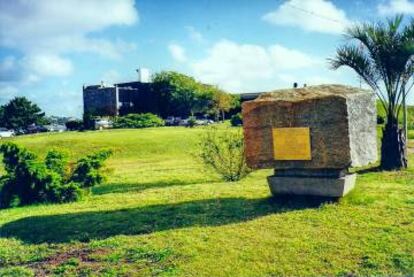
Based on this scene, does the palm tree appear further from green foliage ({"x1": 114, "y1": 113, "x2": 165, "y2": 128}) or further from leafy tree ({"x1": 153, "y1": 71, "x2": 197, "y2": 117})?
leafy tree ({"x1": 153, "y1": 71, "x2": 197, "y2": 117})

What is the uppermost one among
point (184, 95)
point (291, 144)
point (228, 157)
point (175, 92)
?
point (175, 92)

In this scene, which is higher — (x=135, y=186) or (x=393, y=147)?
(x=393, y=147)

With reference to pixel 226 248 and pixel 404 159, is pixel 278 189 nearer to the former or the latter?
pixel 226 248

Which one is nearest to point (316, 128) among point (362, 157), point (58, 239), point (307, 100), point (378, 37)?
point (307, 100)

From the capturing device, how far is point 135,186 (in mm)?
14102

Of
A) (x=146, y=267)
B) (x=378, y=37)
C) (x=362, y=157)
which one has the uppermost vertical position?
(x=378, y=37)

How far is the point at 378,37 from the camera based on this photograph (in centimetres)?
1393

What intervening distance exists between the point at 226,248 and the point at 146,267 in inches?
46.7

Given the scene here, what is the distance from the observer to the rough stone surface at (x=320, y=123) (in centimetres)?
884

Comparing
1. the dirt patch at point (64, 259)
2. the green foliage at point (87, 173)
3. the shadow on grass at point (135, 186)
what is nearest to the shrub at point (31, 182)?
the green foliage at point (87, 173)

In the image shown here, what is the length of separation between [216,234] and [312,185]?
93.8 inches

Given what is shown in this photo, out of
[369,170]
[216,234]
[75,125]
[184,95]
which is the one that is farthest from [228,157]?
[184,95]

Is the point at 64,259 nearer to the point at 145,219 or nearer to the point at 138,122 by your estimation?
the point at 145,219

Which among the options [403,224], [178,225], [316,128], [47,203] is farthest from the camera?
[47,203]
